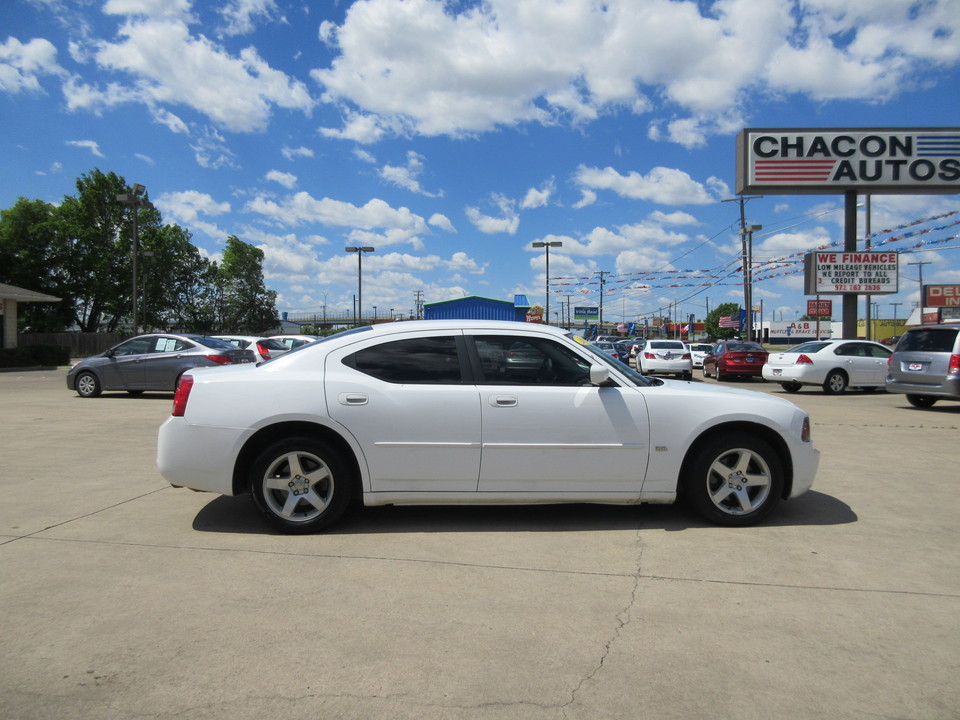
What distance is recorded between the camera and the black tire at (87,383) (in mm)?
15867

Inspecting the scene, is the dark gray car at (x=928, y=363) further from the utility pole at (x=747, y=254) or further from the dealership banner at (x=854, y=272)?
the utility pole at (x=747, y=254)

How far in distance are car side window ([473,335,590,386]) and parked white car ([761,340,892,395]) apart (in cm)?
1496

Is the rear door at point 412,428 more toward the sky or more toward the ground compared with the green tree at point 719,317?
more toward the ground

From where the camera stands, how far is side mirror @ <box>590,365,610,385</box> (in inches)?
196

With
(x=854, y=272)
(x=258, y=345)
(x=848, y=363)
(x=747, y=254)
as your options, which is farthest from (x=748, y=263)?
(x=258, y=345)

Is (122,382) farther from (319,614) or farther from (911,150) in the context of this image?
(911,150)

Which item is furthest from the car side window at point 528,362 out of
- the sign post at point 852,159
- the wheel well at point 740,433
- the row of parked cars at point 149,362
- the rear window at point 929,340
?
the sign post at point 852,159

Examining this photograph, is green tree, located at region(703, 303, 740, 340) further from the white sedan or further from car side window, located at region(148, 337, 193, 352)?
the white sedan

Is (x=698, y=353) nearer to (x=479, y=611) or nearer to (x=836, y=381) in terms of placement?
(x=836, y=381)

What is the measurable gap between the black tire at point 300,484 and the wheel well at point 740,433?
2.48m

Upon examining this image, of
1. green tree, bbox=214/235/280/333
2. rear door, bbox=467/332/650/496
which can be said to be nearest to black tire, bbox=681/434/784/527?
rear door, bbox=467/332/650/496

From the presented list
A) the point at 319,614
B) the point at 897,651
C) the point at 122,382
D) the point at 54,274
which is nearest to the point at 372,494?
the point at 319,614

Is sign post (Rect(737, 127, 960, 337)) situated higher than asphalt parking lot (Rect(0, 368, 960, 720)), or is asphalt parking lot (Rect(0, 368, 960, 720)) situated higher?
sign post (Rect(737, 127, 960, 337))

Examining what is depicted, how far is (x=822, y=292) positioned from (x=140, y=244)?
5299 centimetres
